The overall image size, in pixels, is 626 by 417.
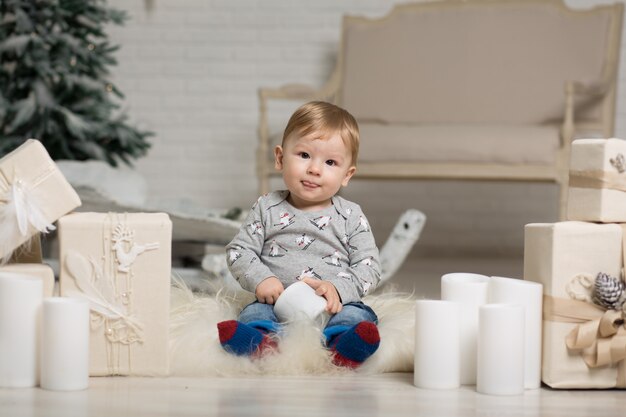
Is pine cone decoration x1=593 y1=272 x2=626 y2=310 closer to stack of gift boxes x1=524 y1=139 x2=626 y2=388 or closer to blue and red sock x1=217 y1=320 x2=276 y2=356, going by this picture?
stack of gift boxes x1=524 y1=139 x2=626 y2=388

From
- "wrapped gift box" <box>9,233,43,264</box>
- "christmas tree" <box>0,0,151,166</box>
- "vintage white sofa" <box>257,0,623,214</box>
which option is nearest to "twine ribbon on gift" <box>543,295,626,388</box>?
"wrapped gift box" <box>9,233,43,264</box>

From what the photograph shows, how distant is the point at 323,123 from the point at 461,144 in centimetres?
178

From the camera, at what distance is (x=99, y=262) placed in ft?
4.76

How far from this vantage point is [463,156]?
3402mm

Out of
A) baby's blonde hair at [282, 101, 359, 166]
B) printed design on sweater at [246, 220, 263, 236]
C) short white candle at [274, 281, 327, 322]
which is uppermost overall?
baby's blonde hair at [282, 101, 359, 166]

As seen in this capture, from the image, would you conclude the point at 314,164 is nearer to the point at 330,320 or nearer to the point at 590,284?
the point at 330,320

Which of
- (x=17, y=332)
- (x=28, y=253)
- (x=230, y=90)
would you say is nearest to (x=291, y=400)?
(x=17, y=332)

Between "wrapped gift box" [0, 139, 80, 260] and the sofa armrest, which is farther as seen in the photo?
the sofa armrest

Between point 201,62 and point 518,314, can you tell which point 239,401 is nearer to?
point 518,314

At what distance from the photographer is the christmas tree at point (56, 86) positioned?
3.48 m

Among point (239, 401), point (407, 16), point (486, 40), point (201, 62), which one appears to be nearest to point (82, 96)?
point (201, 62)

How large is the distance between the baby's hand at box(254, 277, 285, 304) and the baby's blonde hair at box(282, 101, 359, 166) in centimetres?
28

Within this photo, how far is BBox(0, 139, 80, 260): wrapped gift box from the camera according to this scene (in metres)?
1.42

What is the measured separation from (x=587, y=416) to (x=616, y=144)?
1.49ft
